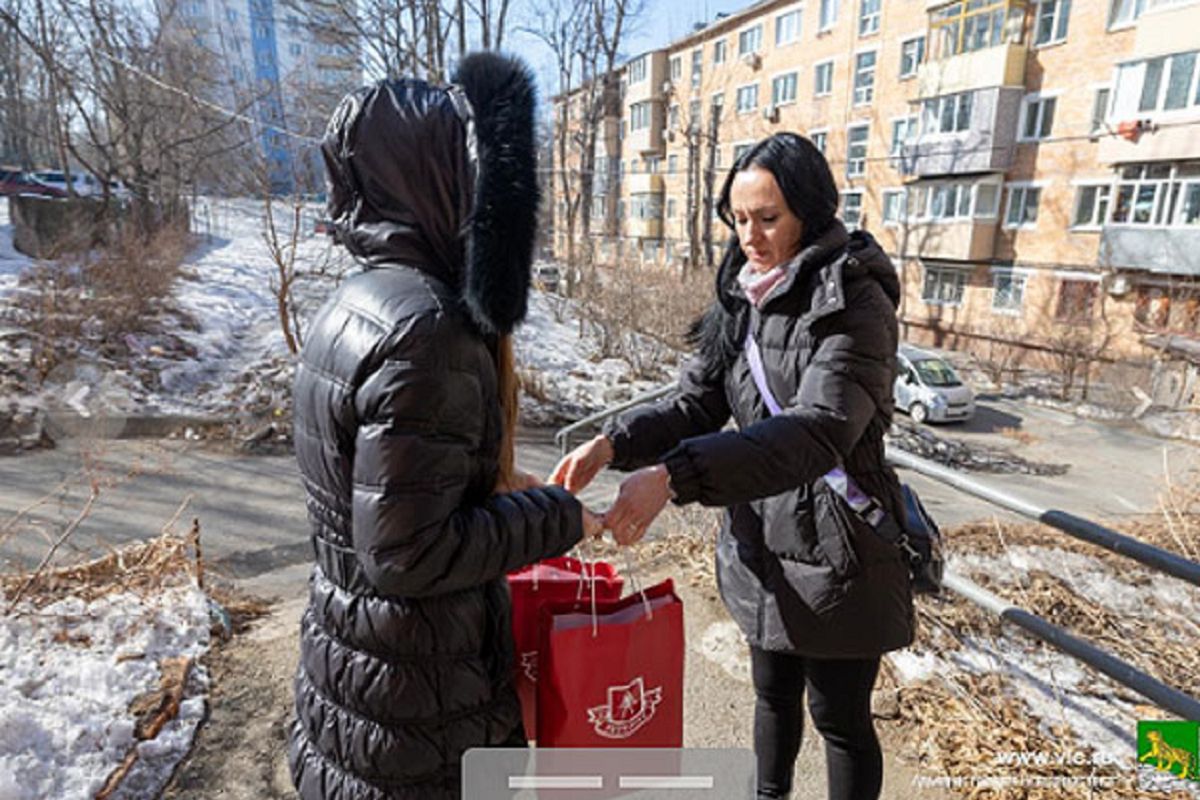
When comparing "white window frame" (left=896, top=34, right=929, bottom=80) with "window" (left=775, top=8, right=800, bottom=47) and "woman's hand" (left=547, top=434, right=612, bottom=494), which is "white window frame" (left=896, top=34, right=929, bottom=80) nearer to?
"window" (left=775, top=8, right=800, bottom=47)

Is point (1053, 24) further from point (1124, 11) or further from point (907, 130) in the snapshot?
point (907, 130)

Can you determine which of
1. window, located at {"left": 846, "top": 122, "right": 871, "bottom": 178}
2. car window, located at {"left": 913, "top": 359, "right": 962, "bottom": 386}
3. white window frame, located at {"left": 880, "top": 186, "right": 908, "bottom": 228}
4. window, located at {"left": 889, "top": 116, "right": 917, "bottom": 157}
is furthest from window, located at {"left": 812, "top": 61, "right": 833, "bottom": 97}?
car window, located at {"left": 913, "top": 359, "right": 962, "bottom": 386}

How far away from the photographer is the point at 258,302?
1602cm

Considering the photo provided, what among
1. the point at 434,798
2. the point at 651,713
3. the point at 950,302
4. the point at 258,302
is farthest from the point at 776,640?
the point at 950,302

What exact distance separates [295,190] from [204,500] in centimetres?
595

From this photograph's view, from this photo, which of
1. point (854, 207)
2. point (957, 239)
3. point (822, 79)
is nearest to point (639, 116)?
point (822, 79)

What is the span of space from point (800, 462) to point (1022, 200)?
A: 25453 millimetres

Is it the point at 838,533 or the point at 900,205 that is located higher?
the point at 900,205

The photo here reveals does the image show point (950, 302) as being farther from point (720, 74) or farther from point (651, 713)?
point (651, 713)

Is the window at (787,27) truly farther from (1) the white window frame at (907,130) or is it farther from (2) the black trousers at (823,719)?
(2) the black trousers at (823,719)

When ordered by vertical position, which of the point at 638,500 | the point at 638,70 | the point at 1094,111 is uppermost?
the point at 638,70

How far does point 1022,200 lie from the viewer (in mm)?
22203

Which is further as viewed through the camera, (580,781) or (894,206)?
(894,206)

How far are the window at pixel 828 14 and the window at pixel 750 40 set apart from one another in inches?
138
